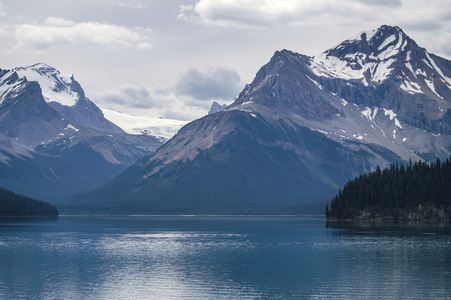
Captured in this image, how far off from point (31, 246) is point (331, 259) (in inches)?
3060

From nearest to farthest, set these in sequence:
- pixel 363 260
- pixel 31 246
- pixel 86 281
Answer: pixel 86 281 < pixel 363 260 < pixel 31 246

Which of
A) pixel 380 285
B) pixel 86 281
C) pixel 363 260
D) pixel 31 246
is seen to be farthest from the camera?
pixel 31 246

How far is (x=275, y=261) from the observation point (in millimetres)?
144625

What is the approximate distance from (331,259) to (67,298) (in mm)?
58787

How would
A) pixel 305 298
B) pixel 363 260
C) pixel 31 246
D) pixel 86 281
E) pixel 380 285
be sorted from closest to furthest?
pixel 305 298
pixel 380 285
pixel 86 281
pixel 363 260
pixel 31 246

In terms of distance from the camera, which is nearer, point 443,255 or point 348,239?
point 443,255

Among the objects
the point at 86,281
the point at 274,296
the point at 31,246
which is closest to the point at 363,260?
the point at 274,296

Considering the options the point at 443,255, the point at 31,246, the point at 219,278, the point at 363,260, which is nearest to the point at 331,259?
the point at 363,260

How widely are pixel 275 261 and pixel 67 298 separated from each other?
5223 centimetres

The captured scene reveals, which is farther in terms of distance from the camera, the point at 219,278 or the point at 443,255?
the point at 443,255

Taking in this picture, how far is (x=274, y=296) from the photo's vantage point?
102 m

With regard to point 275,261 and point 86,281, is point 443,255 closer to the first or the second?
point 275,261

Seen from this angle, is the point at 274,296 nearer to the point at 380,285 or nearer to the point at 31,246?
the point at 380,285

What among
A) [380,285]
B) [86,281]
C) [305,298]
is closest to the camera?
[305,298]
